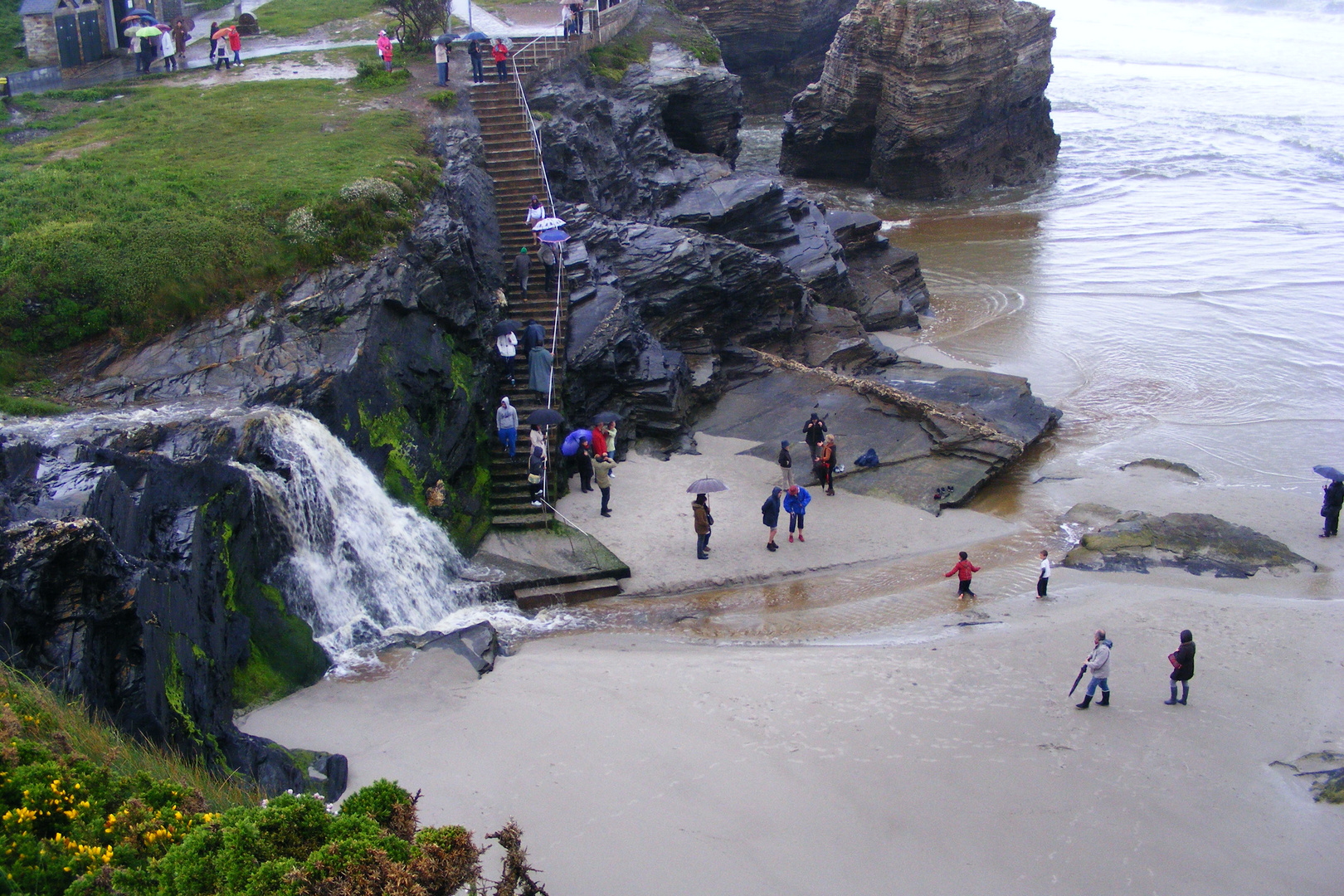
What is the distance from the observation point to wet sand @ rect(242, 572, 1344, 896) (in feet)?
29.6

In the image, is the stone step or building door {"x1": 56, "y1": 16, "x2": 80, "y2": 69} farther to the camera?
building door {"x1": 56, "y1": 16, "x2": 80, "y2": 69}

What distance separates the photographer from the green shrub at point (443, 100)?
2447 centimetres

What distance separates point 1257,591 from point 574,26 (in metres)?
25.4

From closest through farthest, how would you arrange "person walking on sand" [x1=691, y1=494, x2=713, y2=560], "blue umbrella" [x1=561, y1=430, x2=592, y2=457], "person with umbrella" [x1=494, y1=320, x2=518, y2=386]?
"person walking on sand" [x1=691, y1=494, x2=713, y2=560] < "blue umbrella" [x1=561, y1=430, x2=592, y2=457] < "person with umbrella" [x1=494, y1=320, x2=518, y2=386]

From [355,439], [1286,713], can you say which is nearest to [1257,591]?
[1286,713]

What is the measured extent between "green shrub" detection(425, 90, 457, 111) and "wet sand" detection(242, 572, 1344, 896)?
54.8 ft

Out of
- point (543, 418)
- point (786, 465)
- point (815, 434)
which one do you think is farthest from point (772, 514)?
point (543, 418)

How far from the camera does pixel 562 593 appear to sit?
49.1ft

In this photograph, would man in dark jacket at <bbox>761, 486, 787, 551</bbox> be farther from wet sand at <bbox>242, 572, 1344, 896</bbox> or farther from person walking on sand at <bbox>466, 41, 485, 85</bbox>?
person walking on sand at <bbox>466, 41, 485, 85</bbox>

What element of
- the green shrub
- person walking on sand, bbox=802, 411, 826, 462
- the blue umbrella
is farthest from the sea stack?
the blue umbrella

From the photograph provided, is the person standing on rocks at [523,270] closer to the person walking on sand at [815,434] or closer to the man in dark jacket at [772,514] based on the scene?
the person walking on sand at [815,434]

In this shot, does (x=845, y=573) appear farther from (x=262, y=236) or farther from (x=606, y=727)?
(x=262, y=236)

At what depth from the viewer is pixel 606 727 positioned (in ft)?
35.7

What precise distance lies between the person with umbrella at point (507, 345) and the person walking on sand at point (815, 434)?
6051mm
